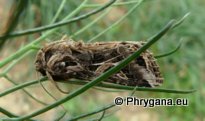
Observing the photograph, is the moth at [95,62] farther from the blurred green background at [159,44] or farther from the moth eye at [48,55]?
the blurred green background at [159,44]

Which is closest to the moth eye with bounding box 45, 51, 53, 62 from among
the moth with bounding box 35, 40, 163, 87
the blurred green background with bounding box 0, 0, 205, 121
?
the moth with bounding box 35, 40, 163, 87

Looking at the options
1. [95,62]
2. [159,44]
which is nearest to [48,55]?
[95,62]

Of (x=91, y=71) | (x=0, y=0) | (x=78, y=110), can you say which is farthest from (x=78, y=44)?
(x=0, y=0)

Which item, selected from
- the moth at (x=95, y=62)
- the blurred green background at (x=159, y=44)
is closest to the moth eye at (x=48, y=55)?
the moth at (x=95, y=62)

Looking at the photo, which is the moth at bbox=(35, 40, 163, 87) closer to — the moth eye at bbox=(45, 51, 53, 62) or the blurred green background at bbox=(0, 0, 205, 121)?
the moth eye at bbox=(45, 51, 53, 62)

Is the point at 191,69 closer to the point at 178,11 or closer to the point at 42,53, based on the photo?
the point at 178,11

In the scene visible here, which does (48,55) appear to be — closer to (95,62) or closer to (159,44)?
(95,62)
